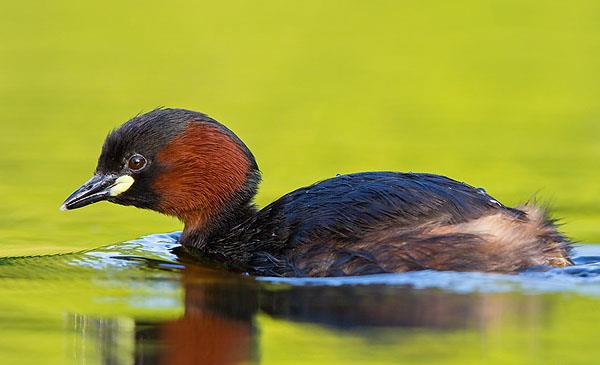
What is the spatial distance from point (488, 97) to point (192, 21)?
614 cm

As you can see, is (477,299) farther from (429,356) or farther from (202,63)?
(202,63)

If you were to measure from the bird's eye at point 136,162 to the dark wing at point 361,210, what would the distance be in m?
1.13

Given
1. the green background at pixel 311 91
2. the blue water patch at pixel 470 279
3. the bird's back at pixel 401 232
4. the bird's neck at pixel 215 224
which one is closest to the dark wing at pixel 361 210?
the bird's back at pixel 401 232

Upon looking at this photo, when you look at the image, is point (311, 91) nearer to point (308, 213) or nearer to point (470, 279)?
point (308, 213)

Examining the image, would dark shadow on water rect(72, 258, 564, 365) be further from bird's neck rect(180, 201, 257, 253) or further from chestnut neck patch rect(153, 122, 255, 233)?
chestnut neck patch rect(153, 122, 255, 233)

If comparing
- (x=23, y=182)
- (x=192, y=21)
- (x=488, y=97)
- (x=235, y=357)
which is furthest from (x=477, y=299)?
(x=192, y=21)

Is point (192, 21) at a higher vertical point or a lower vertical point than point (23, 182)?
higher

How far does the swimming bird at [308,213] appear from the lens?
8031 mm

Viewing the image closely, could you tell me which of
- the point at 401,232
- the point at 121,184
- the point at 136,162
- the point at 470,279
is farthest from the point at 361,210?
the point at 121,184

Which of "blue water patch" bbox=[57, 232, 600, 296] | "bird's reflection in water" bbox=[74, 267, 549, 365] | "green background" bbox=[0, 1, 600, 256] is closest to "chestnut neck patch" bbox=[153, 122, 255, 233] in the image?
"blue water patch" bbox=[57, 232, 600, 296]

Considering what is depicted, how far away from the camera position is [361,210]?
8180 millimetres

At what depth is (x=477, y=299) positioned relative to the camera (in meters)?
7.37

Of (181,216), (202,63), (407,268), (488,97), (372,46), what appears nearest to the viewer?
(407,268)

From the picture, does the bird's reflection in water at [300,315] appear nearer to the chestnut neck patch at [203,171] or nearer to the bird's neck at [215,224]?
the bird's neck at [215,224]
